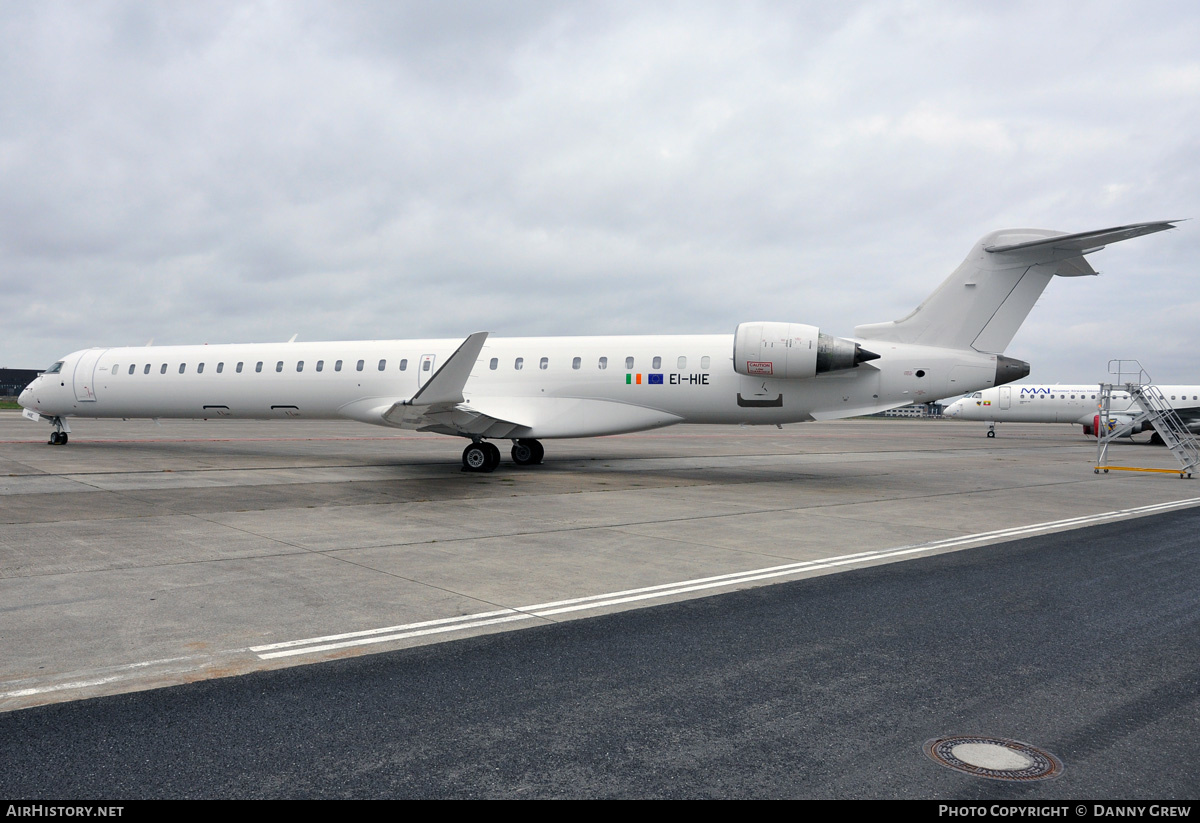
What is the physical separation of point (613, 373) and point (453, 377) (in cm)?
410

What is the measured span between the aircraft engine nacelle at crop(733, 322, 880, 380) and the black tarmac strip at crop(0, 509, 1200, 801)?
388 inches

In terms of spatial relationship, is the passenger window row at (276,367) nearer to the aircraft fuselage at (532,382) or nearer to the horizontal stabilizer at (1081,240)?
the aircraft fuselage at (532,382)

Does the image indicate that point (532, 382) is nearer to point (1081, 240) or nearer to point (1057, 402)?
point (1081, 240)

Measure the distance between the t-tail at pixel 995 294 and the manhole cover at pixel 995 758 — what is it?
1375 cm

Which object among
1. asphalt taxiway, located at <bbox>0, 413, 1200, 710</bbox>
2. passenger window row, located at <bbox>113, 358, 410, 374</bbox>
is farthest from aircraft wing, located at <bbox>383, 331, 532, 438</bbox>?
passenger window row, located at <bbox>113, 358, 410, 374</bbox>

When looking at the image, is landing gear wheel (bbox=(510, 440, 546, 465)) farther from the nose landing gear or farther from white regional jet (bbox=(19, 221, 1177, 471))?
the nose landing gear

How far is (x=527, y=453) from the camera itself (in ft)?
63.8

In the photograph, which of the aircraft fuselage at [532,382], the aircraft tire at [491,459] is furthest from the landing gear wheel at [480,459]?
the aircraft fuselage at [532,382]

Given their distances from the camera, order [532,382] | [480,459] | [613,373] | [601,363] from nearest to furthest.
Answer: [480,459] < [613,373] < [601,363] < [532,382]

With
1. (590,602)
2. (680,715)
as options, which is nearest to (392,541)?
(590,602)

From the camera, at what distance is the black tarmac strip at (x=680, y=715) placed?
3.19 m

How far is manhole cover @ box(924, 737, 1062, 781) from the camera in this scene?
10.9ft

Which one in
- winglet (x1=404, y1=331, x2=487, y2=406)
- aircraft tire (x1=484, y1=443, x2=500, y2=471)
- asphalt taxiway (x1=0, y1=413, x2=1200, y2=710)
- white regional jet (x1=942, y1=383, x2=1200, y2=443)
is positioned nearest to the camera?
asphalt taxiway (x1=0, y1=413, x2=1200, y2=710)
